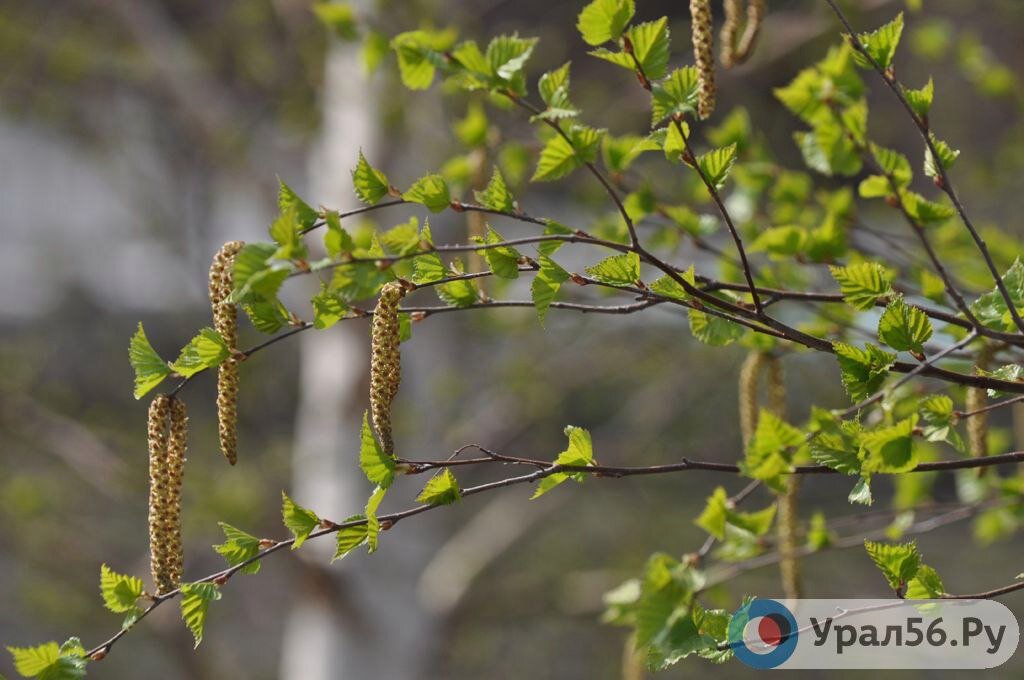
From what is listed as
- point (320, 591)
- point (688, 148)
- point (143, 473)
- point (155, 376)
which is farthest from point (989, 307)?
point (143, 473)

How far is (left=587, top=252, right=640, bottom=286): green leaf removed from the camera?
2.63ft

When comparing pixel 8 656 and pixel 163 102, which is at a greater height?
pixel 163 102

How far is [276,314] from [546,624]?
4.64 metres

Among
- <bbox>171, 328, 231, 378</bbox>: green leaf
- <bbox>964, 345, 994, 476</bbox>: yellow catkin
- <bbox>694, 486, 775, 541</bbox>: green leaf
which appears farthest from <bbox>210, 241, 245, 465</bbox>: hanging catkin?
<bbox>964, 345, 994, 476</bbox>: yellow catkin

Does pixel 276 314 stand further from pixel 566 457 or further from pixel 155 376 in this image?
pixel 566 457

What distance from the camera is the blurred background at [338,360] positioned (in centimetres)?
269

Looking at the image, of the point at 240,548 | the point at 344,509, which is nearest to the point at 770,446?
the point at 240,548

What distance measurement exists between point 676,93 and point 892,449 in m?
0.30

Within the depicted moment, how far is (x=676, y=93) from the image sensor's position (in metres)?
0.79

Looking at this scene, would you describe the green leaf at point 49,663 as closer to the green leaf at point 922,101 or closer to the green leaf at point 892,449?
the green leaf at point 892,449

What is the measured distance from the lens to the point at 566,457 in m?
0.80

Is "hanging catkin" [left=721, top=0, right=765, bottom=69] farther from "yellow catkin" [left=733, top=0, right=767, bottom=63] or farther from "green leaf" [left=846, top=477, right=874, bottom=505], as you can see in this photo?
"green leaf" [left=846, top=477, right=874, bottom=505]

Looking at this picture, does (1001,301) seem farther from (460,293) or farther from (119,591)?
(119,591)

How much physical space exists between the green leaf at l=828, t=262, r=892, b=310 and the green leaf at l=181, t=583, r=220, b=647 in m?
0.52
